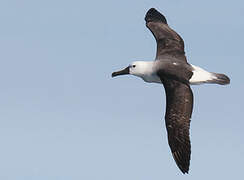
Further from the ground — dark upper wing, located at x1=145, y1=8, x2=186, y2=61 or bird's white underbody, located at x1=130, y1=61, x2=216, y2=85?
dark upper wing, located at x1=145, y1=8, x2=186, y2=61

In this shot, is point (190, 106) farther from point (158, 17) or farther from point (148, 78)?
point (158, 17)

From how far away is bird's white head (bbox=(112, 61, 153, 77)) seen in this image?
3126cm

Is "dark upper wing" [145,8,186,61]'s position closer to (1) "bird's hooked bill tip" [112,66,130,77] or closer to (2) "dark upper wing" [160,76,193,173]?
(1) "bird's hooked bill tip" [112,66,130,77]

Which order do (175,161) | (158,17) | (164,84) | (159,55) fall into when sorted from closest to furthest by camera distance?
(175,161) → (164,84) → (159,55) → (158,17)

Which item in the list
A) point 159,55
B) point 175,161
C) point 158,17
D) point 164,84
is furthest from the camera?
point 158,17

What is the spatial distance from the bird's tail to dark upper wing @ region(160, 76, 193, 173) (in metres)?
1.64

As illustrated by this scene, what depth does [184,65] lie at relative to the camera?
31.3 metres

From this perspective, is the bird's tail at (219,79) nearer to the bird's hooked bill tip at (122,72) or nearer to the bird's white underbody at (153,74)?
the bird's white underbody at (153,74)

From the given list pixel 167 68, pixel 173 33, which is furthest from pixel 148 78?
pixel 173 33

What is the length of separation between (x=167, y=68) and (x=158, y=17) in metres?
5.02

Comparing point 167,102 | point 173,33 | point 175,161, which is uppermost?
point 173,33

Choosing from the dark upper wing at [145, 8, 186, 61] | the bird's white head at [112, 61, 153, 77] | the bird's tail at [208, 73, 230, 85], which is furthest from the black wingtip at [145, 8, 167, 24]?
the bird's tail at [208, 73, 230, 85]

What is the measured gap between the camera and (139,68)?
104ft

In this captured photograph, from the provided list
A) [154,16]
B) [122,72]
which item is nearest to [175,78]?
[122,72]
